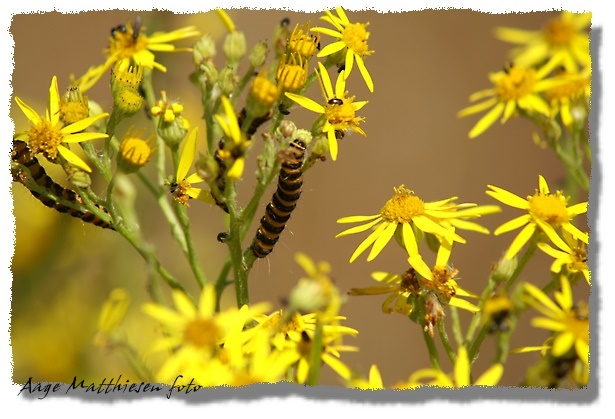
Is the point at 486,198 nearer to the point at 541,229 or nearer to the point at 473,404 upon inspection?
the point at 541,229

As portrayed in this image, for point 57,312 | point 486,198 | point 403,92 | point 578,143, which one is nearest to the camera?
point 578,143

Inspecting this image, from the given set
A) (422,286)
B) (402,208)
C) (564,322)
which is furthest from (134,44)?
(564,322)

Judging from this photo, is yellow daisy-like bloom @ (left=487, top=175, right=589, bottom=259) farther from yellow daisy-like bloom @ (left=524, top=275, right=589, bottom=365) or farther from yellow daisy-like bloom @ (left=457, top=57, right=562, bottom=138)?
yellow daisy-like bloom @ (left=457, top=57, right=562, bottom=138)

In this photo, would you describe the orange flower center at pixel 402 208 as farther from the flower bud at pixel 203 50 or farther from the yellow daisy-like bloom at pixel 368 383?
the flower bud at pixel 203 50

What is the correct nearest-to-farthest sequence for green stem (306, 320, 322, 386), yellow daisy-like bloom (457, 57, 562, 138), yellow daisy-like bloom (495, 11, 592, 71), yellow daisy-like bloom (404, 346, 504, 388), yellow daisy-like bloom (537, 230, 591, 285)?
green stem (306, 320, 322, 386) → yellow daisy-like bloom (404, 346, 504, 388) → yellow daisy-like bloom (537, 230, 591, 285) → yellow daisy-like bloom (495, 11, 592, 71) → yellow daisy-like bloom (457, 57, 562, 138)

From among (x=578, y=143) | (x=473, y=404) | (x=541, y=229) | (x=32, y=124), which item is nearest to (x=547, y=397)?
(x=473, y=404)

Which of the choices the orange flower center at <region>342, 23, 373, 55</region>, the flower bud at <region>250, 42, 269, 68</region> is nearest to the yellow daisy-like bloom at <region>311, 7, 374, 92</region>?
the orange flower center at <region>342, 23, 373, 55</region>
